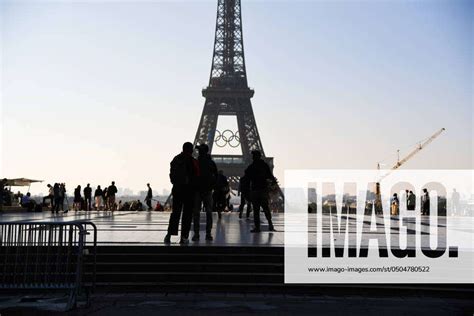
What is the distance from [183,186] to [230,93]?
5617 cm

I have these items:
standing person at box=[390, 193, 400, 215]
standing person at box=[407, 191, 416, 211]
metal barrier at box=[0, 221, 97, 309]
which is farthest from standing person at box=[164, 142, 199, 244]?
standing person at box=[407, 191, 416, 211]

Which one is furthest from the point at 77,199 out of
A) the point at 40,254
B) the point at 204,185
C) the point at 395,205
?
the point at 40,254

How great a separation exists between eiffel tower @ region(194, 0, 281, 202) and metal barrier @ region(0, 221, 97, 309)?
58.4m

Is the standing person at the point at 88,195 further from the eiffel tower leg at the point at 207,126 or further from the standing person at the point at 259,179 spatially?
→ the eiffel tower leg at the point at 207,126

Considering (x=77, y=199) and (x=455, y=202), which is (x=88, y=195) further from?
(x=455, y=202)

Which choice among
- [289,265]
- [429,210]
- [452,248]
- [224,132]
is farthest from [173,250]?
[224,132]

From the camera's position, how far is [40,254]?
7.45 m

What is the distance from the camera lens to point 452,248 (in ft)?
34.2

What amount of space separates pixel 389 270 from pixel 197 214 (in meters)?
3.73

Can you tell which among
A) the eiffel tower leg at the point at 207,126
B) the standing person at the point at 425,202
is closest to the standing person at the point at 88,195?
the standing person at the point at 425,202

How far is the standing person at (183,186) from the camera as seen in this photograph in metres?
10.6

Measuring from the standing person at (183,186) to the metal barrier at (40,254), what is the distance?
3.09m

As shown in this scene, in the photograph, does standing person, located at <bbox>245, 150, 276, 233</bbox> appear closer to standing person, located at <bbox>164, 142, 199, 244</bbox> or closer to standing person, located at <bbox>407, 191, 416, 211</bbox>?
standing person, located at <bbox>164, 142, 199, 244</bbox>

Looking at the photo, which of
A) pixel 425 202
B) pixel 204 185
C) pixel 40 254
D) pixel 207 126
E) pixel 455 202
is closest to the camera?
pixel 40 254
